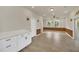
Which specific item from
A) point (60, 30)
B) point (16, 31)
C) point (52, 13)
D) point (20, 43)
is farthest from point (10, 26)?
point (60, 30)

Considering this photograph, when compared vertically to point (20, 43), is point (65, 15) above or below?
above

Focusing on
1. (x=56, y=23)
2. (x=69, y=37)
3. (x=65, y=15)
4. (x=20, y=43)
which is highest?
(x=65, y=15)

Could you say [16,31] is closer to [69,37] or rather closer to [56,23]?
[56,23]

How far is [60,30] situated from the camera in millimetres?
2094
